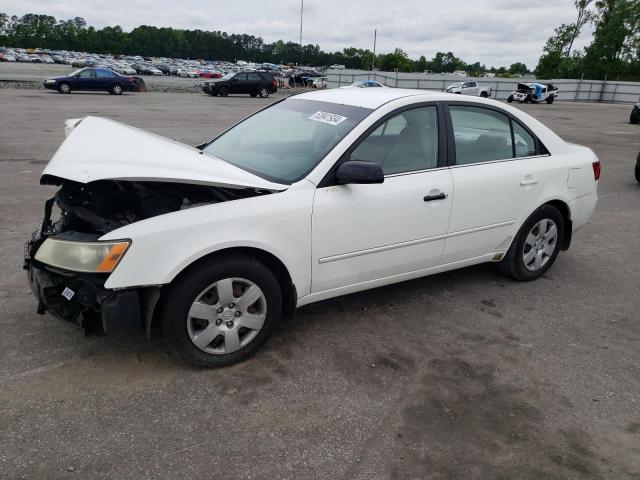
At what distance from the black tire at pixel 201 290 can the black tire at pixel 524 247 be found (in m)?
2.31

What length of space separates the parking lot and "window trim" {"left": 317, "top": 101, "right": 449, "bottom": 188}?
108cm

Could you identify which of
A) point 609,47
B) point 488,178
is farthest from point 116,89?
point 609,47

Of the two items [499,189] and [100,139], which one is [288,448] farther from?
[499,189]

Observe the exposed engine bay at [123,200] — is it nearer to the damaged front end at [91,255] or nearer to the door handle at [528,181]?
the damaged front end at [91,255]

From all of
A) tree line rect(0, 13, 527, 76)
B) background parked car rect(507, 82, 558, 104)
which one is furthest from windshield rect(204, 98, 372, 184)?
tree line rect(0, 13, 527, 76)

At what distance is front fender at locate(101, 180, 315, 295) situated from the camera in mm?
2820

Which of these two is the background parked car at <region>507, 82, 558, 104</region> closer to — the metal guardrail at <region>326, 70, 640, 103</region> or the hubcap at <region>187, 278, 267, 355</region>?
the metal guardrail at <region>326, 70, 640, 103</region>

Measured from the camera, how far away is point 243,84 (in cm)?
3175

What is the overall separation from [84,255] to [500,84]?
151 feet

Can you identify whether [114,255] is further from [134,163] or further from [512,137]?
[512,137]

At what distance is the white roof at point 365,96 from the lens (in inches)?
152

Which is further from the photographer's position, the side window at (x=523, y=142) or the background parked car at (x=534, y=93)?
the background parked car at (x=534, y=93)

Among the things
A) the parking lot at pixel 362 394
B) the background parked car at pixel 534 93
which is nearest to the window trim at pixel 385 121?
the parking lot at pixel 362 394

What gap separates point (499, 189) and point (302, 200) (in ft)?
5.82
